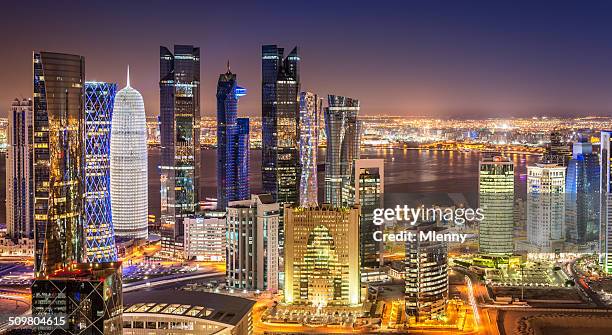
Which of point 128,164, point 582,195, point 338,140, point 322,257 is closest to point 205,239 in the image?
point 128,164

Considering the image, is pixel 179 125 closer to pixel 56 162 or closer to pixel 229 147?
pixel 229 147

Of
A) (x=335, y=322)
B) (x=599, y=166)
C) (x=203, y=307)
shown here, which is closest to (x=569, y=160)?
(x=599, y=166)

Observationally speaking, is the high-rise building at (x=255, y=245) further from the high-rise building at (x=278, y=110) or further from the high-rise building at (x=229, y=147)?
the high-rise building at (x=229, y=147)

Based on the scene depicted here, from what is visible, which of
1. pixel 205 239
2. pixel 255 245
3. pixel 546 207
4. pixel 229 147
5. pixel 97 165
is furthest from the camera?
pixel 229 147

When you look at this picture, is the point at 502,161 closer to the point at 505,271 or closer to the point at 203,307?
the point at 505,271

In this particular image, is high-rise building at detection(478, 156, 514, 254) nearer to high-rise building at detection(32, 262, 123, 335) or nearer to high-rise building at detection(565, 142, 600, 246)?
high-rise building at detection(565, 142, 600, 246)

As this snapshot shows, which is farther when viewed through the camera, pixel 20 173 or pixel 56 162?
pixel 20 173

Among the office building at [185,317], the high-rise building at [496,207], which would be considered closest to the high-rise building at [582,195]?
the high-rise building at [496,207]
